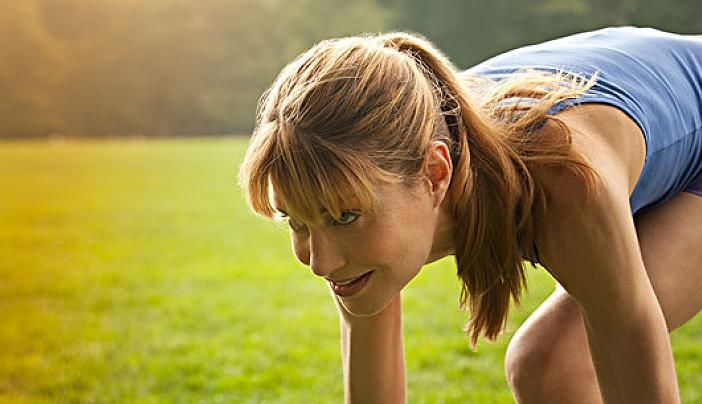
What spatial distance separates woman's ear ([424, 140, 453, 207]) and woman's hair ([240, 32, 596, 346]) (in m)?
0.01

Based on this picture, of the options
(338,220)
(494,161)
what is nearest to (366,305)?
(338,220)

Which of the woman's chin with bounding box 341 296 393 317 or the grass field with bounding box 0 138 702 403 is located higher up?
the grass field with bounding box 0 138 702 403

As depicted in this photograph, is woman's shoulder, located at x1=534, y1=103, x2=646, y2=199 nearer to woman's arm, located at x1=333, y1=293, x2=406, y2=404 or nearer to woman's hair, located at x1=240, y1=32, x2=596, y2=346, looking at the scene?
woman's hair, located at x1=240, y1=32, x2=596, y2=346

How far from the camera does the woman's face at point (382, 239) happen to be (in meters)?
1.34

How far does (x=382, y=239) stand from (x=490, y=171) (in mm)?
180

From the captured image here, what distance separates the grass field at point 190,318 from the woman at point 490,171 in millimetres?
326

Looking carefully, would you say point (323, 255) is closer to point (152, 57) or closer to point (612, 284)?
point (612, 284)

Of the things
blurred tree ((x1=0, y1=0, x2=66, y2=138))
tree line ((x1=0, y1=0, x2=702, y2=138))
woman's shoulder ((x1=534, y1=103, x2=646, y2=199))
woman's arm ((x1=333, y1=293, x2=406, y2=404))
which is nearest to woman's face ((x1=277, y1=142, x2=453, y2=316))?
woman's shoulder ((x1=534, y1=103, x2=646, y2=199))

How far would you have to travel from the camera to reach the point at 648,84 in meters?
1.47

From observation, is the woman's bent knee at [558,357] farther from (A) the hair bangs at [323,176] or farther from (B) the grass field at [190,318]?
(A) the hair bangs at [323,176]

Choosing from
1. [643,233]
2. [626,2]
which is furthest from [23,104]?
[643,233]

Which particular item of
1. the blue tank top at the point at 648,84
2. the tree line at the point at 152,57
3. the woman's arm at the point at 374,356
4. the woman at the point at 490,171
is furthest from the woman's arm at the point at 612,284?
the tree line at the point at 152,57

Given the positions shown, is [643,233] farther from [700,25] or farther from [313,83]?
[700,25]

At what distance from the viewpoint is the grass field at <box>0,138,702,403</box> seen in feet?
10.5
